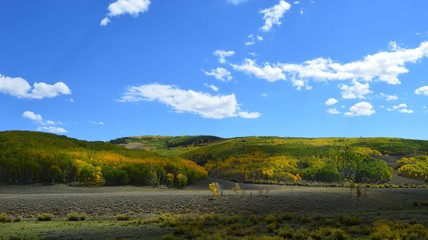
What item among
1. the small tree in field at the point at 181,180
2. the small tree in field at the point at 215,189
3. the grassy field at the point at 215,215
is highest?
the small tree in field at the point at 181,180

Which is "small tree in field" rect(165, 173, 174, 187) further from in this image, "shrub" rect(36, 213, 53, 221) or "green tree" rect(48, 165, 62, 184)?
"shrub" rect(36, 213, 53, 221)

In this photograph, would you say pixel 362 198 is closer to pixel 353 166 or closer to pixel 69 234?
pixel 69 234

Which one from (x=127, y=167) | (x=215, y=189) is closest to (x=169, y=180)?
(x=127, y=167)

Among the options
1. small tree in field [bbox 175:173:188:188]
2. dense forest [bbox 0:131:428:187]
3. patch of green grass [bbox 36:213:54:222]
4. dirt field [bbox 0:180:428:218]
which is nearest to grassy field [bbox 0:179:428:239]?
dirt field [bbox 0:180:428:218]

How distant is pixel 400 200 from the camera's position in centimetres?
6931

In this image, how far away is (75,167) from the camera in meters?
89.1

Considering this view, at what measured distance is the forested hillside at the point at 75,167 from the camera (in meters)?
83.6

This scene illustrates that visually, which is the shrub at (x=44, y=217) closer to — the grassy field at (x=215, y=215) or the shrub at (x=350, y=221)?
the grassy field at (x=215, y=215)

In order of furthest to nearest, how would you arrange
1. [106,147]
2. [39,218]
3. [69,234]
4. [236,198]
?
[106,147], [236,198], [39,218], [69,234]

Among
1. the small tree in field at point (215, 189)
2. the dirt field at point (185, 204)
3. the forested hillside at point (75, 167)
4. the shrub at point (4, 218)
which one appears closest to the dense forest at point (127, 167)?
the forested hillside at point (75, 167)

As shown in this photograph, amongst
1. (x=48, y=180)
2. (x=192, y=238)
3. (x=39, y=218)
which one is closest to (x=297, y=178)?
(x=48, y=180)

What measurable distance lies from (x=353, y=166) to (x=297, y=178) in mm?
26351

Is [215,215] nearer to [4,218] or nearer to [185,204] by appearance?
[185,204]

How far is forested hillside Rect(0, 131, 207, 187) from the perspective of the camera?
83.6 m
